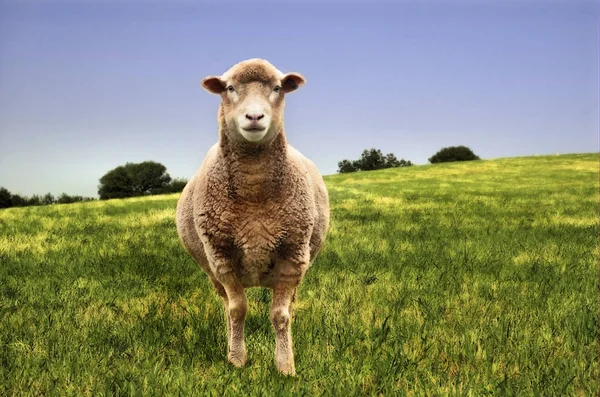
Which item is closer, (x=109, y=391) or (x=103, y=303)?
(x=109, y=391)

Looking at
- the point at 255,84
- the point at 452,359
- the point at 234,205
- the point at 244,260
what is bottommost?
the point at 452,359

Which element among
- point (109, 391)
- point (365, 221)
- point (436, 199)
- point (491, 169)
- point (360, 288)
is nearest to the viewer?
point (109, 391)

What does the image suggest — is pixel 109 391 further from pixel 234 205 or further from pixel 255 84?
pixel 255 84

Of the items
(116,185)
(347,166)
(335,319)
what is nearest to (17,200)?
(116,185)

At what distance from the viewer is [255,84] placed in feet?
11.8

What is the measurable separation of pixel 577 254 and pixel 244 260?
270 inches

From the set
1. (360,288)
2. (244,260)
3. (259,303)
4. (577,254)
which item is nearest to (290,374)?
(244,260)

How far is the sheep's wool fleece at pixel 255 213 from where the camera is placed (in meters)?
3.83

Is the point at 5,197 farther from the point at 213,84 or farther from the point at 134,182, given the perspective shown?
the point at 213,84

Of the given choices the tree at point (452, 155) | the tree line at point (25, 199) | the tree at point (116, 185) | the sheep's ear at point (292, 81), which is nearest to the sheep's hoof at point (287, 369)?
the sheep's ear at point (292, 81)

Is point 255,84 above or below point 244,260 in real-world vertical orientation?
above

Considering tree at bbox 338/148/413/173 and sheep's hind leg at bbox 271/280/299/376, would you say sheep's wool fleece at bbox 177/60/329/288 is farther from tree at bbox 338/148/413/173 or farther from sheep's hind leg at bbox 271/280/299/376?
tree at bbox 338/148/413/173

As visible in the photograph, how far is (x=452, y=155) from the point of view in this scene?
8012cm

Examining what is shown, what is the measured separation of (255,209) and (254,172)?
0.89ft
